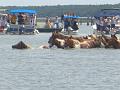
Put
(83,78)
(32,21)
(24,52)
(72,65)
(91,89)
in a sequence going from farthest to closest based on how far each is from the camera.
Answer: (32,21)
(24,52)
(72,65)
(83,78)
(91,89)

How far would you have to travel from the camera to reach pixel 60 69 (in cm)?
4272

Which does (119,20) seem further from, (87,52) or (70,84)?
(70,84)

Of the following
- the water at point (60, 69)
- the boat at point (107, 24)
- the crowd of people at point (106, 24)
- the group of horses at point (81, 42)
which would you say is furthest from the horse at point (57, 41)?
the crowd of people at point (106, 24)

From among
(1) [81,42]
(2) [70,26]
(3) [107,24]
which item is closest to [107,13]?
(3) [107,24]

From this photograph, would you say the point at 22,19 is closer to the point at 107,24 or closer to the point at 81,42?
the point at 107,24

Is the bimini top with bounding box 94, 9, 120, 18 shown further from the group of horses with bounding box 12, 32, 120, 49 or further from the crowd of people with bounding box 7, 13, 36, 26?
the group of horses with bounding box 12, 32, 120, 49

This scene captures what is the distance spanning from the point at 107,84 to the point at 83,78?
2.58m

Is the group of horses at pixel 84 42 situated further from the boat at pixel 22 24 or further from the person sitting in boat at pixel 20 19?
the boat at pixel 22 24

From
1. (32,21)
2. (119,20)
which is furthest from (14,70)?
(119,20)

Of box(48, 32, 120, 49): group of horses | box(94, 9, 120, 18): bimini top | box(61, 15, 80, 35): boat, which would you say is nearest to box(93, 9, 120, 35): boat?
box(94, 9, 120, 18): bimini top

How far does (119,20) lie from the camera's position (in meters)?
111

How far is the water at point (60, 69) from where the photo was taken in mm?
35469

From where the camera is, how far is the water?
3547 cm

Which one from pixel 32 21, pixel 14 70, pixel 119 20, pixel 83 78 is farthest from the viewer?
pixel 119 20
